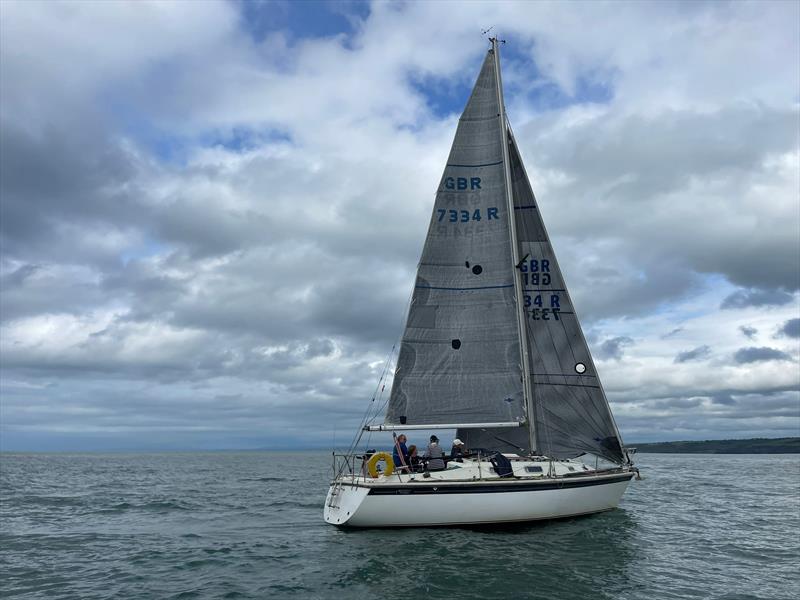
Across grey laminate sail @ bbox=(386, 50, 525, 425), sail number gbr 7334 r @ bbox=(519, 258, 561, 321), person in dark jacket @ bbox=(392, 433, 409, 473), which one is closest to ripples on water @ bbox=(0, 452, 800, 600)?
person in dark jacket @ bbox=(392, 433, 409, 473)

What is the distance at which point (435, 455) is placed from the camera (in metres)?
18.8

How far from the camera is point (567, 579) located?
13836mm

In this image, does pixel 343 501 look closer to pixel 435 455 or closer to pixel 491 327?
pixel 435 455

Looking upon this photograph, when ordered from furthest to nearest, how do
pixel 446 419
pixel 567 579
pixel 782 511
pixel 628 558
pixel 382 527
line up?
1. pixel 782 511
2. pixel 446 419
3. pixel 382 527
4. pixel 628 558
5. pixel 567 579

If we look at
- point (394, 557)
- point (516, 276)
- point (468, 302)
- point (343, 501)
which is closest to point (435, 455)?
point (343, 501)

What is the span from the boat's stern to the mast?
20.0 ft

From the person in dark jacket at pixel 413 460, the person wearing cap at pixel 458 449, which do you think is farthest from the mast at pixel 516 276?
the person in dark jacket at pixel 413 460

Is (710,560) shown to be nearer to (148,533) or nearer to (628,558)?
(628,558)

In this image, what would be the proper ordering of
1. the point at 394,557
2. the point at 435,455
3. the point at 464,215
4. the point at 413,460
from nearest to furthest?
the point at 394,557, the point at 435,455, the point at 413,460, the point at 464,215

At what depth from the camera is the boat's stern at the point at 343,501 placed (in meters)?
17.6

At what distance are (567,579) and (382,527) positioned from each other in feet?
18.5

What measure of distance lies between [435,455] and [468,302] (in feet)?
17.7

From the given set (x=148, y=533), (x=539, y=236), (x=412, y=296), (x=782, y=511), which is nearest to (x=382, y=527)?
(x=412, y=296)

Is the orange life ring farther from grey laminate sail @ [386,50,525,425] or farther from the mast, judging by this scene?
the mast
